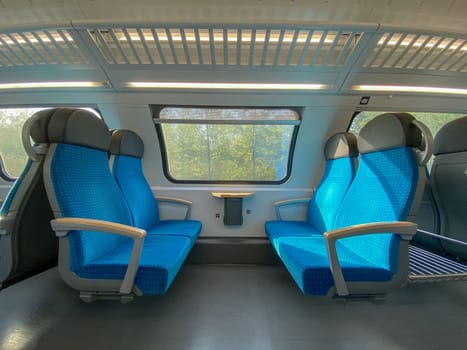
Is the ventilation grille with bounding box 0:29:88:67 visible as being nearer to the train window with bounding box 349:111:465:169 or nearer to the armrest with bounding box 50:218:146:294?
the armrest with bounding box 50:218:146:294

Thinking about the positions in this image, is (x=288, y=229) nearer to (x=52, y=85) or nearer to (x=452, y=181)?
(x=452, y=181)

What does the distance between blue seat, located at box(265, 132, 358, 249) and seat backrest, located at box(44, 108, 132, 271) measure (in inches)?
58.5

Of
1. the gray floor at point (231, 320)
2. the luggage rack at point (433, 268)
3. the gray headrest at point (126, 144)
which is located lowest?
the gray floor at point (231, 320)

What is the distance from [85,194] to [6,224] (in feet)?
1.39

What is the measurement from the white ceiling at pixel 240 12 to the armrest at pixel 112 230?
4.87ft

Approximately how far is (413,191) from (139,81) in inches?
99.1

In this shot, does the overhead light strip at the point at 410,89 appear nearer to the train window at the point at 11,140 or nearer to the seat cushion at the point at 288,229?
the seat cushion at the point at 288,229

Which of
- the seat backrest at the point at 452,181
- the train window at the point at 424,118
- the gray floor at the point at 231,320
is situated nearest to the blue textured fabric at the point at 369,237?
the gray floor at the point at 231,320

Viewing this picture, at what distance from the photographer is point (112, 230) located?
3.47 feet

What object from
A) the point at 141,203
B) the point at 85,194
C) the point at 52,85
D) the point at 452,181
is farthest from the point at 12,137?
the point at 452,181

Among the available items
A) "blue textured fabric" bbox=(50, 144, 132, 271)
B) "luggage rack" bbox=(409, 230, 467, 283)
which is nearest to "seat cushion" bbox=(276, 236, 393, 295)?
"luggage rack" bbox=(409, 230, 467, 283)

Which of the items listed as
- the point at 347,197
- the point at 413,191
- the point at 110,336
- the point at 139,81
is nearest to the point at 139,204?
the point at 110,336

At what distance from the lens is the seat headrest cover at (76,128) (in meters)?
1.18

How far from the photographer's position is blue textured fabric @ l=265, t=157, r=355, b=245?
1918 millimetres
